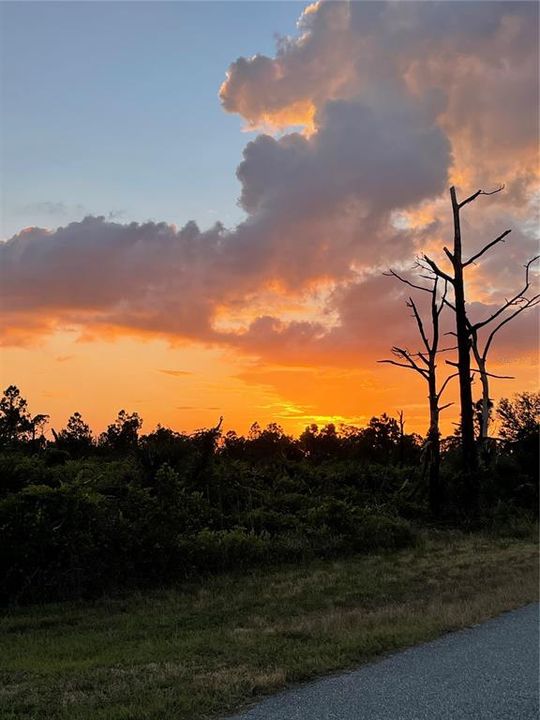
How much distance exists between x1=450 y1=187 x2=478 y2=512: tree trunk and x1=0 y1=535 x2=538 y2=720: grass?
7972mm

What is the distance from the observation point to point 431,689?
5.54m

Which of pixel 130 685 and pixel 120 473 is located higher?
pixel 120 473

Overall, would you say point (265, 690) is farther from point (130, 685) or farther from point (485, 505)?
point (485, 505)

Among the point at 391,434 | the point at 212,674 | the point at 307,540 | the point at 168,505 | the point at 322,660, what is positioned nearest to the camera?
the point at 212,674

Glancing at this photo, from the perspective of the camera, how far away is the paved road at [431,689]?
16.4ft

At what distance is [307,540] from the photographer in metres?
15.6

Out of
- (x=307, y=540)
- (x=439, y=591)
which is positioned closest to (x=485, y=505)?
(x=307, y=540)

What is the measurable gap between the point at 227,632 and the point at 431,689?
3.24 metres

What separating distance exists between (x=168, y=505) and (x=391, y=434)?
44930 millimetres

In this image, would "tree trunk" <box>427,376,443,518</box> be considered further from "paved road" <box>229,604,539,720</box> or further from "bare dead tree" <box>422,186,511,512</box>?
"paved road" <box>229,604,539,720</box>

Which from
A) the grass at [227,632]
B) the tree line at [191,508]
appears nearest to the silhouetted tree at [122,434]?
the tree line at [191,508]

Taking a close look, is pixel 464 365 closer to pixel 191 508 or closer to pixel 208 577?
pixel 191 508

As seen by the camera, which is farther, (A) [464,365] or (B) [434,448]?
(B) [434,448]

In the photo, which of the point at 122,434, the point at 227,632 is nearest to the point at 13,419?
the point at 122,434
